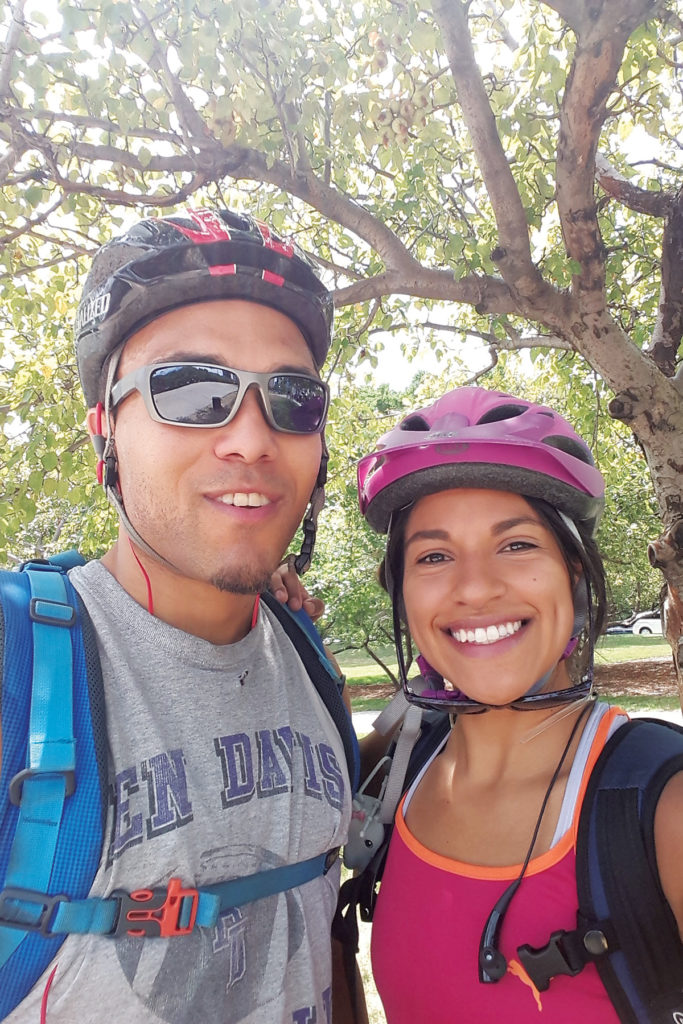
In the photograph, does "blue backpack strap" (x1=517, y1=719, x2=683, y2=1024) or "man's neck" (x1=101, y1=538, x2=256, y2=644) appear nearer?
"blue backpack strap" (x1=517, y1=719, x2=683, y2=1024)

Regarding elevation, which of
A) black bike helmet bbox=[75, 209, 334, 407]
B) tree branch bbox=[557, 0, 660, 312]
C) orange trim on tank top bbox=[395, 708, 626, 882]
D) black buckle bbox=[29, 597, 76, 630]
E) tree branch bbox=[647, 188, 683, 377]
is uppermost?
tree branch bbox=[557, 0, 660, 312]

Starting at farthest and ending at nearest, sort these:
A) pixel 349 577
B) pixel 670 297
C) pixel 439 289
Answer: pixel 349 577, pixel 439 289, pixel 670 297

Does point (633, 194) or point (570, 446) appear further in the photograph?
point (633, 194)

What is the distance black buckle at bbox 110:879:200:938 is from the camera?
4.49 ft

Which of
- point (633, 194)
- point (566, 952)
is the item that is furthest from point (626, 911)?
point (633, 194)

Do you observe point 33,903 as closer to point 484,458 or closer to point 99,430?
point 99,430

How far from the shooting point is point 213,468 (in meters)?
1.84

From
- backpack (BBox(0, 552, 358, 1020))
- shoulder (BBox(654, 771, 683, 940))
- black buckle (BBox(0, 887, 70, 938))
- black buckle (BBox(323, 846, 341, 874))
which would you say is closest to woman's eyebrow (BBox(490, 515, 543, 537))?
shoulder (BBox(654, 771, 683, 940))

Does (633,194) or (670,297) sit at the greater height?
(633,194)

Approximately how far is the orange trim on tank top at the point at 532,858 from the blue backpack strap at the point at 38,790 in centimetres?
100

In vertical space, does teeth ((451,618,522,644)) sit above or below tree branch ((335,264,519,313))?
below

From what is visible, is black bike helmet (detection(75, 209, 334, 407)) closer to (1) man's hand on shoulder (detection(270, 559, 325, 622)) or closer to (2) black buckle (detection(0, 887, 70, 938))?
(1) man's hand on shoulder (detection(270, 559, 325, 622))

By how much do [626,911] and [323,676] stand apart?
101 cm

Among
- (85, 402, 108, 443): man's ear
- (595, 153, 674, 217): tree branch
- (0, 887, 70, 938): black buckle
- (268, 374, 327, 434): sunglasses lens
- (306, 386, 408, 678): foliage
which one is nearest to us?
(0, 887, 70, 938): black buckle
